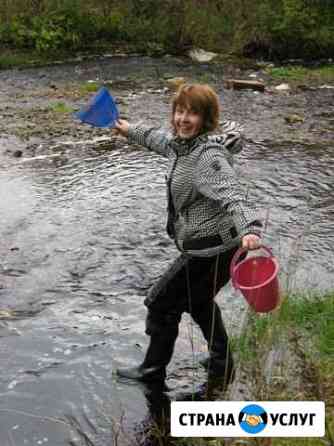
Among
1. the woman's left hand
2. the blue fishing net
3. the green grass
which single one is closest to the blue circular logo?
the woman's left hand

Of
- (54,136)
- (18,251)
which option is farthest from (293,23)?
(18,251)

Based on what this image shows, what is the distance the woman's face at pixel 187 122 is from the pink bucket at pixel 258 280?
2.26ft

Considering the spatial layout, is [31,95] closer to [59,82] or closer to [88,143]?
[59,82]

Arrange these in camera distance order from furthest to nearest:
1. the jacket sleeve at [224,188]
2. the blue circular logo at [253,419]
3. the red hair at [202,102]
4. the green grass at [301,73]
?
the green grass at [301,73] → the red hair at [202,102] → the jacket sleeve at [224,188] → the blue circular logo at [253,419]

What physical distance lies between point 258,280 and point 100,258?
277 centimetres

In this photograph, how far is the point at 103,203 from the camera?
24.4 ft

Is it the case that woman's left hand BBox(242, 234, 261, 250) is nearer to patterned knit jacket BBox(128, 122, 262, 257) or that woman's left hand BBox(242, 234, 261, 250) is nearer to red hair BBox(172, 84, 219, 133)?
patterned knit jacket BBox(128, 122, 262, 257)

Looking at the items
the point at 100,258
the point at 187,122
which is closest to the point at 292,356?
the point at 187,122

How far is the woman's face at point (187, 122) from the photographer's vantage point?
11.9 feet

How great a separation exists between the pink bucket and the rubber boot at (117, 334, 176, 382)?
2.46ft

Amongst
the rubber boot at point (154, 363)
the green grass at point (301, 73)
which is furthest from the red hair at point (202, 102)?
the green grass at point (301, 73)

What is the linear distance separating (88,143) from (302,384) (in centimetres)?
663

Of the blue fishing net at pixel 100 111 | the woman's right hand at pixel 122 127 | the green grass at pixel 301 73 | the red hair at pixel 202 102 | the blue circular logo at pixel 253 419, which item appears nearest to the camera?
the blue circular logo at pixel 253 419

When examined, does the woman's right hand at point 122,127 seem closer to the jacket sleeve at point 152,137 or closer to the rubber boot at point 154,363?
the jacket sleeve at point 152,137
